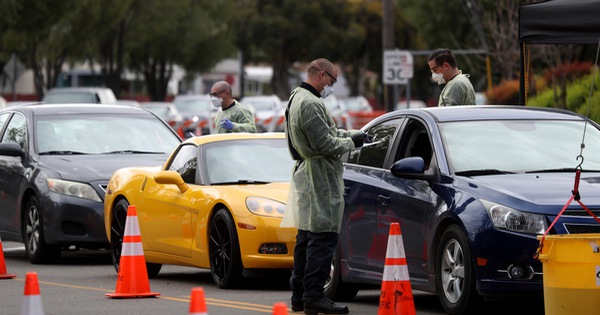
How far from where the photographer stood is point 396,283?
9.29 m

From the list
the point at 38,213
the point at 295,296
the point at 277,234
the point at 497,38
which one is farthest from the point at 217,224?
the point at 497,38

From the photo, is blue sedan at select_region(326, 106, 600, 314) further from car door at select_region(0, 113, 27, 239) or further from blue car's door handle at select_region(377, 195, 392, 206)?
car door at select_region(0, 113, 27, 239)

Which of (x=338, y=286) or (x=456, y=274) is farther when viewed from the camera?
(x=338, y=286)

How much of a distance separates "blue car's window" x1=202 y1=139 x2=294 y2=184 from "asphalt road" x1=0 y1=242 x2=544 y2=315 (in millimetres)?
930

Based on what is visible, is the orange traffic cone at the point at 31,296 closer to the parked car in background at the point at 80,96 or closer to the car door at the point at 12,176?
the car door at the point at 12,176

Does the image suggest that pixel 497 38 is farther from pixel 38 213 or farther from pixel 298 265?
pixel 298 265

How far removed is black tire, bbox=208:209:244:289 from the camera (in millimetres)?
12133

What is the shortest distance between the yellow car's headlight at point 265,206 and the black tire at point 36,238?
354 cm

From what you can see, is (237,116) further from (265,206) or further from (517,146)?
(517,146)

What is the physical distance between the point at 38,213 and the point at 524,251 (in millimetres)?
7172

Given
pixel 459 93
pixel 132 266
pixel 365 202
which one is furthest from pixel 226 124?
pixel 365 202

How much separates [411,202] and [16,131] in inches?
284

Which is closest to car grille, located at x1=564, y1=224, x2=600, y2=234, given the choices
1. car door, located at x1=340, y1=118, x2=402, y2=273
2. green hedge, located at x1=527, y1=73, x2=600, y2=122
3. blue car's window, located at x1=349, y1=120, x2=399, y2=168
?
car door, located at x1=340, y1=118, x2=402, y2=273

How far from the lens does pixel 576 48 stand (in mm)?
37656
